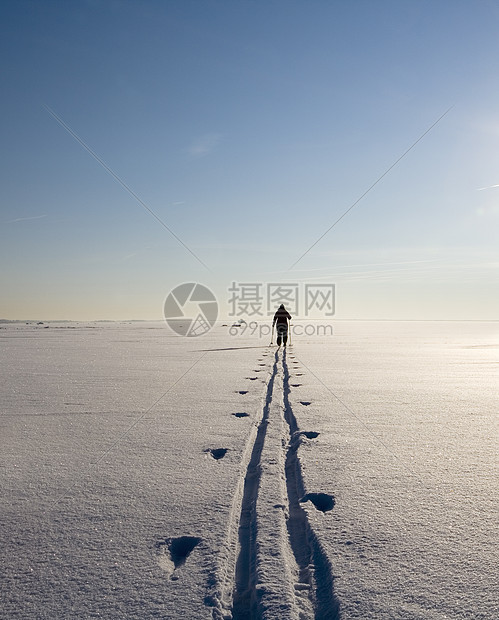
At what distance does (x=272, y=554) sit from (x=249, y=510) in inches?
26.3

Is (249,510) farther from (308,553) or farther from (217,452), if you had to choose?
(217,452)

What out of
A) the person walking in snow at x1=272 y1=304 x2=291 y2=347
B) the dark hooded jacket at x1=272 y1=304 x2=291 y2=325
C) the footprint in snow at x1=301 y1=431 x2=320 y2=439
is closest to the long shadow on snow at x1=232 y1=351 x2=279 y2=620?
the footprint in snow at x1=301 y1=431 x2=320 y2=439

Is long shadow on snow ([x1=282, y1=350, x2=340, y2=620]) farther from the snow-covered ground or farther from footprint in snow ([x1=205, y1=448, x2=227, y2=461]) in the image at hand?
footprint in snow ([x1=205, y1=448, x2=227, y2=461])

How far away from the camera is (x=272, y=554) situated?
2.70 meters

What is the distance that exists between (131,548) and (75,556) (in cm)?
32

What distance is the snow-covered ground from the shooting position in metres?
2.30

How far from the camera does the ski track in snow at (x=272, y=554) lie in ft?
7.36

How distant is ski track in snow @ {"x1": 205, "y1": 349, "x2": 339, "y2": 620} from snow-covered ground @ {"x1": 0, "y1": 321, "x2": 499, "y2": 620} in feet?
0.04

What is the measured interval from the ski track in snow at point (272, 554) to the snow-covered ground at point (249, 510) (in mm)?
11

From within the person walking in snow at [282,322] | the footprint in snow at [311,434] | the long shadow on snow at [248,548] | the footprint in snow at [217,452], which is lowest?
the long shadow on snow at [248,548]

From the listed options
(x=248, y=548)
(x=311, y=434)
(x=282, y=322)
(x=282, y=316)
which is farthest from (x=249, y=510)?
(x=282, y=316)

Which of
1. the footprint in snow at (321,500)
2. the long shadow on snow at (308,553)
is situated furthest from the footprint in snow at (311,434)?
the footprint in snow at (321,500)

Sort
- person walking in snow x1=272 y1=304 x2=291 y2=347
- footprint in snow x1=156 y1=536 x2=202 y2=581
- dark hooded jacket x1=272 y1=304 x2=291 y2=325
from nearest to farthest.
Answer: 1. footprint in snow x1=156 y1=536 x2=202 y2=581
2. person walking in snow x1=272 y1=304 x2=291 y2=347
3. dark hooded jacket x1=272 y1=304 x2=291 y2=325

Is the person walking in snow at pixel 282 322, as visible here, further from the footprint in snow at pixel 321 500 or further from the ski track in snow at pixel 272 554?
the footprint in snow at pixel 321 500
